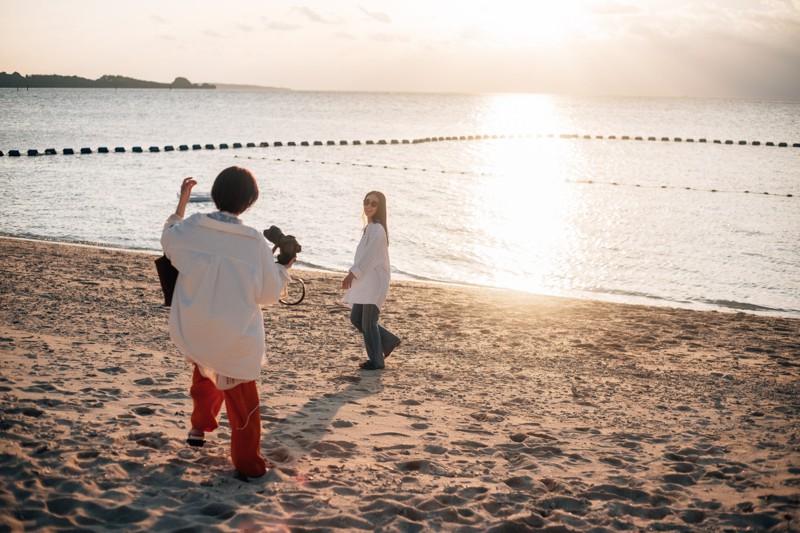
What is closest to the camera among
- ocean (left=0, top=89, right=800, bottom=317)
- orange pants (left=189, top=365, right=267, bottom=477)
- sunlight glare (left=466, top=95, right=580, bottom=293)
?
orange pants (left=189, top=365, right=267, bottom=477)

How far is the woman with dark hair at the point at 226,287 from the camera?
13.9 ft

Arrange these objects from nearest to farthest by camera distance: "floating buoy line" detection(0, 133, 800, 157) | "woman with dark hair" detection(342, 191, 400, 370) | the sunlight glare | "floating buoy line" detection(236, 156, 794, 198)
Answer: "woman with dark hair" detection(342, 191, 400, 370)
the sunlight glare
"floating buoy line" detection(236, 156, 794, 198)
"floating buoy line" detection(0, 133, 800, 157)

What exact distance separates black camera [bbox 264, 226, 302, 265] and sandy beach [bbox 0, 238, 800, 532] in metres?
1.43

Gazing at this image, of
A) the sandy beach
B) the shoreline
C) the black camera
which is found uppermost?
the black camera

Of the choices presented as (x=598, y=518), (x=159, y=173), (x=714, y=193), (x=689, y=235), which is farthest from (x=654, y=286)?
(x=159, y=173)

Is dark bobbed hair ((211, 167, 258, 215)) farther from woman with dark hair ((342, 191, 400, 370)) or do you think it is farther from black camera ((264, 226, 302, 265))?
woman with dark hair ((342, 191, 400, 370))

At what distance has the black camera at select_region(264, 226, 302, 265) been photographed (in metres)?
4.34

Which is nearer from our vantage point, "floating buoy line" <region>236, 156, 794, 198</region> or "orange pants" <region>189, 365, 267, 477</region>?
"orange pants" <region>189, 365, 267, 477</region>

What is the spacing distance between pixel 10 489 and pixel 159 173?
29.0 metres

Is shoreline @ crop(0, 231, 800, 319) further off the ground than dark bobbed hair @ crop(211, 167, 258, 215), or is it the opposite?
dark bobbed hair @ crop(211, 167, 258, 215)

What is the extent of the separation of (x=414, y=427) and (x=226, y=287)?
229 cm

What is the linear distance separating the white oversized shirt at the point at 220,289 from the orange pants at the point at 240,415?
6.4 inches

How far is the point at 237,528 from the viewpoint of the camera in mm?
4031

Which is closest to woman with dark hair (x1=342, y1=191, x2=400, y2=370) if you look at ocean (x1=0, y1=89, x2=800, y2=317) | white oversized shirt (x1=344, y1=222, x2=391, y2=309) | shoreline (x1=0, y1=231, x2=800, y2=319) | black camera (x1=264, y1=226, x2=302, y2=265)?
white oversized shirt (x1=344, y1=222, x2=391, y2=309)
